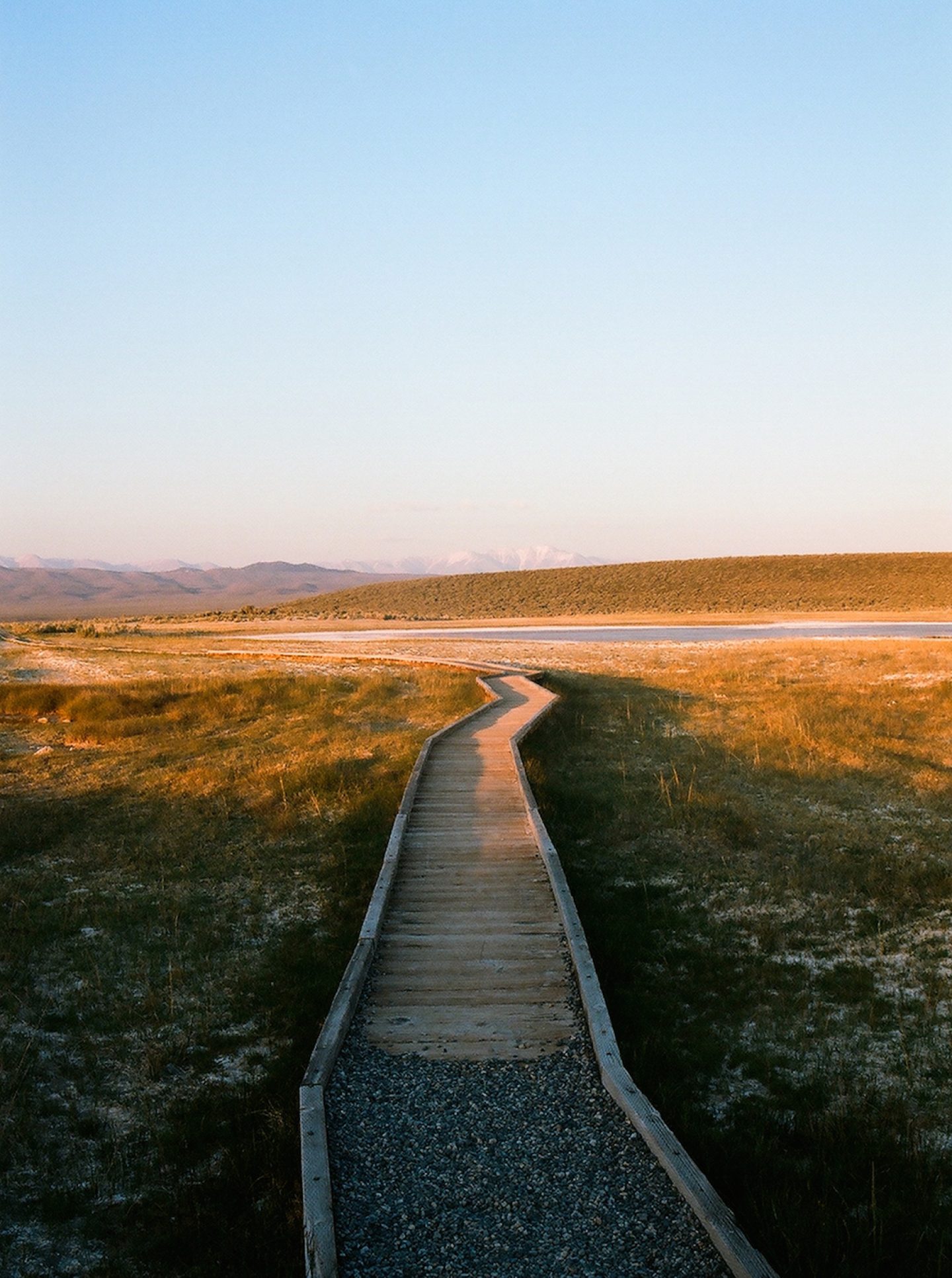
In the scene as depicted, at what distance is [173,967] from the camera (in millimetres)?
10766

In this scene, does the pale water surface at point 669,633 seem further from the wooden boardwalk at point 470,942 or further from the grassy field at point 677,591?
the wooden boardwalk at point 470,942

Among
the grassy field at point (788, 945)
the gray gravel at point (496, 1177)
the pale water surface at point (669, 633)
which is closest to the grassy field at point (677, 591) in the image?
the pale water surface at point (669, 633)

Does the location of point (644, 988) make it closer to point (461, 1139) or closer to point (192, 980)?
point (461, 1139)

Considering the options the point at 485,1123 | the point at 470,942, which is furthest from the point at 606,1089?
the point at 470,942

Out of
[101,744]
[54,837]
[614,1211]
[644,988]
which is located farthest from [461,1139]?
[101,744]

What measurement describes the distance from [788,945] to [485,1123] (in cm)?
566

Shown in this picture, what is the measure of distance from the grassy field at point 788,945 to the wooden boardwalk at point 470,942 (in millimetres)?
987

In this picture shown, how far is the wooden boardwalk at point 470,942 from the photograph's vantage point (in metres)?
7.82

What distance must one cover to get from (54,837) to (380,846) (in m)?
5.80

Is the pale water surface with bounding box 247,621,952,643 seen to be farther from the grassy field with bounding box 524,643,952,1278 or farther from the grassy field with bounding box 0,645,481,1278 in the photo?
the grassy field with bounding box 0,645,481,1278

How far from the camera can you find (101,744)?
23625 mm

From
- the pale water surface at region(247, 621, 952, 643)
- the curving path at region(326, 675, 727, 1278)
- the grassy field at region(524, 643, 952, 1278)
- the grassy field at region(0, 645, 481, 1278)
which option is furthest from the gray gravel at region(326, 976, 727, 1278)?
the pale water surface at region(247, 621, 952, 643)

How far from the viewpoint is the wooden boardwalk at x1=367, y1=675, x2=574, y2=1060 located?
782 centimetres

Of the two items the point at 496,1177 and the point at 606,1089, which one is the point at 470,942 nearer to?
the point at 606,1089
